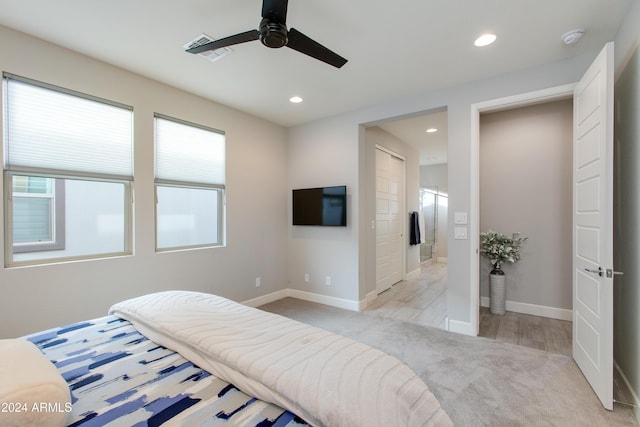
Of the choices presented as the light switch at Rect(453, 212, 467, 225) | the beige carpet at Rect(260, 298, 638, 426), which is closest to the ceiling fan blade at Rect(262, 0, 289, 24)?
the light switch at Rect(453, 212, 467, 225)

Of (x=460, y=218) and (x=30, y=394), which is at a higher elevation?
(x=460, y=218)

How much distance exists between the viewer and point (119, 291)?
258 centimetres

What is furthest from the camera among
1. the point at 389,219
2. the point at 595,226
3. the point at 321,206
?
the point at 389,219

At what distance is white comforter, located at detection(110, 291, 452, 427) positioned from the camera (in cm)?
87

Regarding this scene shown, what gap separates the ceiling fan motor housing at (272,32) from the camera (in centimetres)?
154

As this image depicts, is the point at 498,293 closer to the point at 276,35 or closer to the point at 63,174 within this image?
the point at 276,35

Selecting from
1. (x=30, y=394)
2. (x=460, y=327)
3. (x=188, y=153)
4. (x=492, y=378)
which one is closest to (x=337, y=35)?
(x=188, y=153)

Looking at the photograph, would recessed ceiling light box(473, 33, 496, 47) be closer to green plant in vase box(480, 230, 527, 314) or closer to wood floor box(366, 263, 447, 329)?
green plant in vase box(480, 230, 527, 314)

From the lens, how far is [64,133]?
7.61 ft

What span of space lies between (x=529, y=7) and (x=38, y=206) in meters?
3.93

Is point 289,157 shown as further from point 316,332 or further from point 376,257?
point 316,332

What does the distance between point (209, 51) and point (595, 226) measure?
124 inches

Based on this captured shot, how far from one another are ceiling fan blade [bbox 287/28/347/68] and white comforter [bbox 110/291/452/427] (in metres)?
1.58

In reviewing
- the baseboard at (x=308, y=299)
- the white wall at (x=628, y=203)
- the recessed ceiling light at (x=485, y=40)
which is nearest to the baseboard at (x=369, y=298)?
the baseboard at (x=308, y=299)
